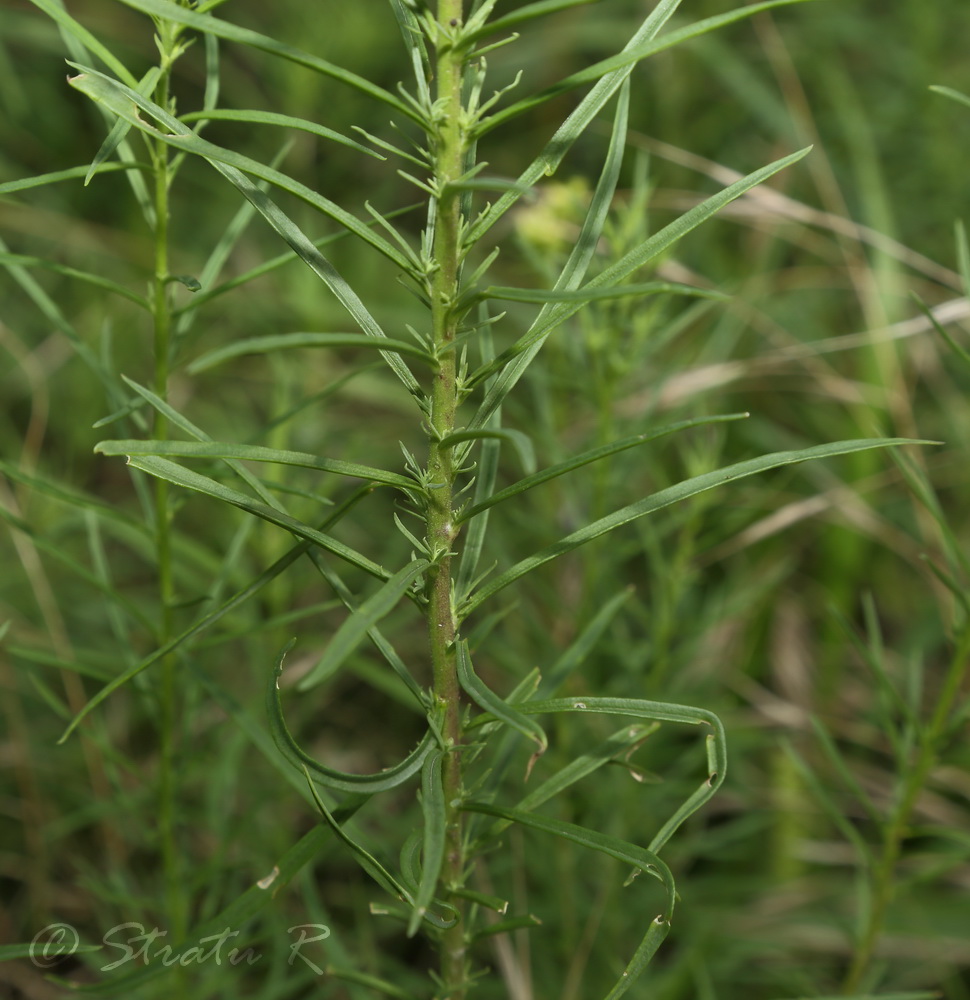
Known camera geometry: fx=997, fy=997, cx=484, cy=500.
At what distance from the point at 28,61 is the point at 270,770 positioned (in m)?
2.82

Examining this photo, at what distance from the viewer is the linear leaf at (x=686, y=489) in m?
0.72

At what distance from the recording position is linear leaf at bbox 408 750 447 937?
2.09 ft

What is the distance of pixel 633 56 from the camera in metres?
0.63

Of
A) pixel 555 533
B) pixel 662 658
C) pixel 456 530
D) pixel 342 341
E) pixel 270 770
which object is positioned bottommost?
pixel 270 770

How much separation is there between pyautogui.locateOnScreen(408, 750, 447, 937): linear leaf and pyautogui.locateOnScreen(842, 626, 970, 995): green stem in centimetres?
68

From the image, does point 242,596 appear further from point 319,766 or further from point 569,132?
point 569,132

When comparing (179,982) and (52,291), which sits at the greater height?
(52,291)

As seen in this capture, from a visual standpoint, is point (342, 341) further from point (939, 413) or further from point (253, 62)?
point (253, 62)

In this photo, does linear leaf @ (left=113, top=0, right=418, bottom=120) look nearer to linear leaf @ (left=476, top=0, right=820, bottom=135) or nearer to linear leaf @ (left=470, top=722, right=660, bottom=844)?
linear leaf @ (left=476, top=0, right=820, bottom=135)

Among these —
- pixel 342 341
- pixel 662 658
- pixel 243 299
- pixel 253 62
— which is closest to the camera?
pixel 342 341

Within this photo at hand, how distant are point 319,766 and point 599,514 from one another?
85 cm

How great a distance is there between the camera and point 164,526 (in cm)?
106

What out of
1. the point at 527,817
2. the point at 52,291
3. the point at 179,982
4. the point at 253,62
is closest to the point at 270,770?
the point at 179,982

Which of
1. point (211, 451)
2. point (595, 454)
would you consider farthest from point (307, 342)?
point (595, 454)
